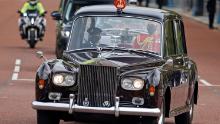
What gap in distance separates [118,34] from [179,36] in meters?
1.55

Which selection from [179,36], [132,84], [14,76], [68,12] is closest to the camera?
[132,84]

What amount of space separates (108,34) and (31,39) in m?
18.5

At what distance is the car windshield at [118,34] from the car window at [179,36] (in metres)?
0.85

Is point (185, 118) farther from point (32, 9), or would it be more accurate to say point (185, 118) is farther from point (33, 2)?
point (33, 2)

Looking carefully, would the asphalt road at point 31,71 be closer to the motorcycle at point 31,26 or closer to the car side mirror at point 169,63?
the motorcycle at point 31,26

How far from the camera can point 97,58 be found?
1127cm

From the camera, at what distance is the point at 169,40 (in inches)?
494

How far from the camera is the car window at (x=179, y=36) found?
13099 millimetres

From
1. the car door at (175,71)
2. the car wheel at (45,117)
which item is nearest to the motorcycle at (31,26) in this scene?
the car door at (175,71)

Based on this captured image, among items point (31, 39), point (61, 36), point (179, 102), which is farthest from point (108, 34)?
point (31, 39)

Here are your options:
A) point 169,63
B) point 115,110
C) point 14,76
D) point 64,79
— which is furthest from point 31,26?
point 115,110

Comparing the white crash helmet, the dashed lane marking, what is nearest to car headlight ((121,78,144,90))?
the dashed lane marking

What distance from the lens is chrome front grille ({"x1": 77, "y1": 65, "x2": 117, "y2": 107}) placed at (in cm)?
1073

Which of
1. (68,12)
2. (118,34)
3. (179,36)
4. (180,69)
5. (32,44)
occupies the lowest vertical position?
(32,44)
